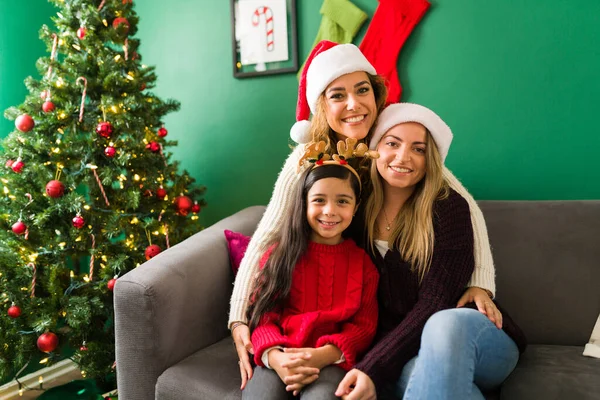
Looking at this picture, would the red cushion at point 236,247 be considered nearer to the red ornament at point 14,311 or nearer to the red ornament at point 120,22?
the red ornament at point 14,311

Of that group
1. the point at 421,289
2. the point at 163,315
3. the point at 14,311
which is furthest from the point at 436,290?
the point at 14,311

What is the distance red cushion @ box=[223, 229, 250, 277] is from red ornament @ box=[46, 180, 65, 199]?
2.20 feet

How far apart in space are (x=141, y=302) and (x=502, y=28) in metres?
1.62

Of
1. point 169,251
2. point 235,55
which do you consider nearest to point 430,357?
point 169,251

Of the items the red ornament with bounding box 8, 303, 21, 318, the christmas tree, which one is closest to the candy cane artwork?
the christmas tree

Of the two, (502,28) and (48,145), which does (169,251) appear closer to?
(48,145)

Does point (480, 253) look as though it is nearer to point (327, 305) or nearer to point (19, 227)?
point (327, 305)

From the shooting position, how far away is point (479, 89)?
6.37ft

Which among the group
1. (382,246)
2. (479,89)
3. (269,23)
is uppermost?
(269,23)

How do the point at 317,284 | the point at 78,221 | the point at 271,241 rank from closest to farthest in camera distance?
1. the point at 317,284
2. the point at 271,241
3. the point at 78,221

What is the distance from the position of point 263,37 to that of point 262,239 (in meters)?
1.21

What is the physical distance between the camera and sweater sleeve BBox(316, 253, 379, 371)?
127 cm

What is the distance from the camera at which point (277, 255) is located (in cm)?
145

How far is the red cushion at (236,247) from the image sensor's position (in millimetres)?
1763
